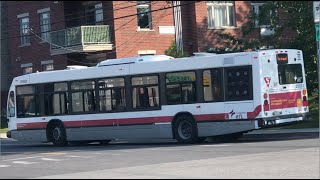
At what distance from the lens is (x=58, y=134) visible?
24156 mm

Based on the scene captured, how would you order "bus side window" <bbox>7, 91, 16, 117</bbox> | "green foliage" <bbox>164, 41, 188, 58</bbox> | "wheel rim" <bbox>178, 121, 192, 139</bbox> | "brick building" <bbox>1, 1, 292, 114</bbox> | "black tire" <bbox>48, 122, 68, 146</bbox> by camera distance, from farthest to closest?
"brick building" <bbox>1, 1, 292, 114</bbox>
"green foliage" <bbox>164, 41, 188, 58</bbox>
"bus side window" <bbox>7, 91, 16, 117</bbox>
"black tire" <bbox>48, 122, 68, 146</bbox>
"wheel rim" <bbox>178, 121, 192, 139</bbox>

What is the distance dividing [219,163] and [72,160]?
490 cm

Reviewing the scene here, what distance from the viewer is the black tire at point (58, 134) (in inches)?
945

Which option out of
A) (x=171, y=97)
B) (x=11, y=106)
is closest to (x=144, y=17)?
(x=11, y=106)

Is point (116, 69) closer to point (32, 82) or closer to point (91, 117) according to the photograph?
point (91, 117)

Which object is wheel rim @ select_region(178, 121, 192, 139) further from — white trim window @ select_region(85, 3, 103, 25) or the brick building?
white trim window @ select_region(85, 3, 103, 25)

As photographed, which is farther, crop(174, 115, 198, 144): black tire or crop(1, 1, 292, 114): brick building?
crop(1, 1, 292, 114): brick building

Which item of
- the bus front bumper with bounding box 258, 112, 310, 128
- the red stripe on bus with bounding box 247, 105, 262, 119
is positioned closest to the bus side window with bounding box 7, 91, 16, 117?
the red stripe on bus with bounding box 247, 105, 262, 119

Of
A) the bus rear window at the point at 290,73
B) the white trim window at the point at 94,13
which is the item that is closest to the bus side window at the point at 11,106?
the white trim window at the point at 94,13

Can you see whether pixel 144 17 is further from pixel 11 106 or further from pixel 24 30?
pixel 11 106

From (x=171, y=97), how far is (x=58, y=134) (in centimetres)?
570

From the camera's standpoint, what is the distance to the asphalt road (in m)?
12.1

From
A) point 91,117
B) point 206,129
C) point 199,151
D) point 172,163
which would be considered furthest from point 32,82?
point 172,163

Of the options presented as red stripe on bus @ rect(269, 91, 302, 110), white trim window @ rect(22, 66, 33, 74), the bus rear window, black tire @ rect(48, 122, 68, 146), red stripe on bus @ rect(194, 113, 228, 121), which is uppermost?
white trim window @ rect(22, 66, 33, 74)
